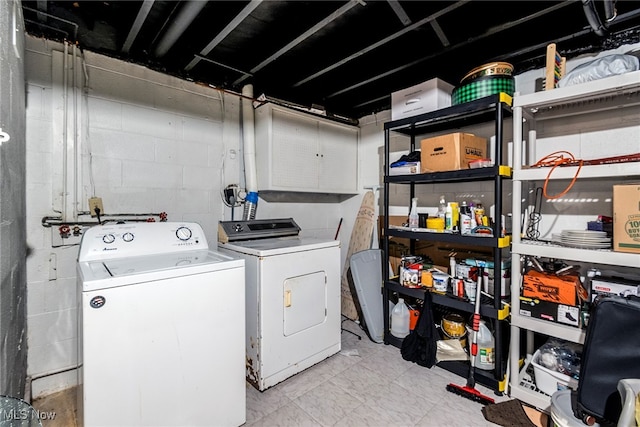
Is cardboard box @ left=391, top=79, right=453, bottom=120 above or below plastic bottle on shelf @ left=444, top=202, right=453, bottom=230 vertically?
above

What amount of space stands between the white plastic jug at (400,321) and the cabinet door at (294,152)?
140 cm

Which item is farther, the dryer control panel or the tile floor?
the dryer control panel

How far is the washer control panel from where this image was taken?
171cm

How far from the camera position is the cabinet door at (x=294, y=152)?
9.06 ft

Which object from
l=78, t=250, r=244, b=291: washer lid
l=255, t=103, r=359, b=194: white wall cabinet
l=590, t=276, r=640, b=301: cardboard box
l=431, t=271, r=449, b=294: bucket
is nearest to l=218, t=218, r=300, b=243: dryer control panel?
l=255, t=103, r=359, b=194: white wall cabinet

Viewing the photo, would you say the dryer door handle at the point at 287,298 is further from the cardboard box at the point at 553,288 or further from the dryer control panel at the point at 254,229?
the cardboard box at the point at 553,288

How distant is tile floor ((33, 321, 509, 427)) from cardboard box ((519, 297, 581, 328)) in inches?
23.2

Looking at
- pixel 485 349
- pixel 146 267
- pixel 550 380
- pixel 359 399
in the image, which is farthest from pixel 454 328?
pixel 146 267

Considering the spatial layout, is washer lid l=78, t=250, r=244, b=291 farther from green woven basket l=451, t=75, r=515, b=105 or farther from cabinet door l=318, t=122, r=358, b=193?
green woven basket l=451, t=75, r=515, b=105

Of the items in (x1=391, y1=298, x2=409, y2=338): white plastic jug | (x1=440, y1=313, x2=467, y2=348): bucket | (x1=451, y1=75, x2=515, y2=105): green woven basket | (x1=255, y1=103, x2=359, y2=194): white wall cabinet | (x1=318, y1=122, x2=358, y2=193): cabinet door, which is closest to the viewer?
(x1=451, y1=75, x2=515, y2=105): green woven basket

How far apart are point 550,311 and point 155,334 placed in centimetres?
218

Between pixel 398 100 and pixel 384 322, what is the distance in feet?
6.35

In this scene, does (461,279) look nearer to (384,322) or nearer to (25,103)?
(384,322)

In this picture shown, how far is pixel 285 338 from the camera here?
2.13 meters
